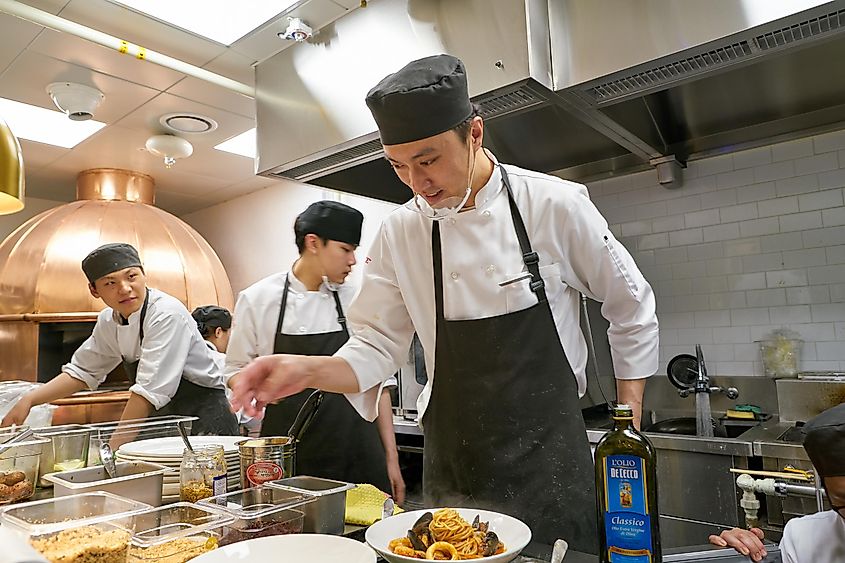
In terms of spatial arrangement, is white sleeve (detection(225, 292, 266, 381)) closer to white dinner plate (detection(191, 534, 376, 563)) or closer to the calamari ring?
white dinner plate (detection(191, 534, 376, 563))

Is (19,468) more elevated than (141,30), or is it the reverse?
(141,30)

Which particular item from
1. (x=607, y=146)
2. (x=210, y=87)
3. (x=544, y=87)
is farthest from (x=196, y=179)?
(x=544, y=87)

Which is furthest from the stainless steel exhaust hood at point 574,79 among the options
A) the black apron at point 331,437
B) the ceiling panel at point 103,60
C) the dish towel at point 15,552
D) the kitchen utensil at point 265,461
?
the dish towel at point 15,552

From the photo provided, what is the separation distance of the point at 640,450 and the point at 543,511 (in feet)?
1.68

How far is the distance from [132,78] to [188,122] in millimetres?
657

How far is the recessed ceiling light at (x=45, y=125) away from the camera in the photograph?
12.5 ft

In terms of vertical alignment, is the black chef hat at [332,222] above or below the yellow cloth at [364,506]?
above

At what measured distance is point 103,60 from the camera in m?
3.12

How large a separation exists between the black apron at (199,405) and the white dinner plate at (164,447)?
4.28 feet

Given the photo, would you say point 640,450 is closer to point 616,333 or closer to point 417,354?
point 616,333

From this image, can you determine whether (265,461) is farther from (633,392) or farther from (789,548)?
(789,548)

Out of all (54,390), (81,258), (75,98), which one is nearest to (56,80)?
(75,98)

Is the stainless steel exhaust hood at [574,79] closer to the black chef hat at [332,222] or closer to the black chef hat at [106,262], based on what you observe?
the black chef hat at [332,222]

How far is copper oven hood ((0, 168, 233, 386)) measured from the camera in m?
4.58
